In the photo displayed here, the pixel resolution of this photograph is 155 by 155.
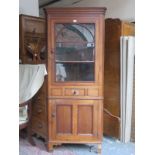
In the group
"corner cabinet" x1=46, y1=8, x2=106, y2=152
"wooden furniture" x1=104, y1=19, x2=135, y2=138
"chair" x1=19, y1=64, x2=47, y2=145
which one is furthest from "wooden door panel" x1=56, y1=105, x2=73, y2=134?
"wooden furniture" x1=104, y1=19, x2=135, y2=138

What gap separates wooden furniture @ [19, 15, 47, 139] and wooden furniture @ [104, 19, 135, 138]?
0.84 m

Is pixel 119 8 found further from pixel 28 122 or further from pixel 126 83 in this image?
pixel 28 122

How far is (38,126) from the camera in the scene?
345 cm

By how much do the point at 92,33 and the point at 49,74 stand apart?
0.66 meters

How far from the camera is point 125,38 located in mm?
3357

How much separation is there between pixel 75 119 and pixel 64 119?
13cm

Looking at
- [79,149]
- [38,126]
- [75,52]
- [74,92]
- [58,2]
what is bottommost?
[79,149]

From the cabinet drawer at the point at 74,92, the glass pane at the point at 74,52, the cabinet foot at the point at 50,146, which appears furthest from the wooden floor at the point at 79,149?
the glass pane at the point at 74,52

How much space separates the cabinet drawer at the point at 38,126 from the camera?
3.33m

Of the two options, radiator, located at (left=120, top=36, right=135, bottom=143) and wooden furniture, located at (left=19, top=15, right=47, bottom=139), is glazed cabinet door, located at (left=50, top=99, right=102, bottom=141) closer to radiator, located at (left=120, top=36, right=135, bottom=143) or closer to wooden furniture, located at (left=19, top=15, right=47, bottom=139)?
wooden furniture, located at (left=19, top=15, right=47, bottom=139)

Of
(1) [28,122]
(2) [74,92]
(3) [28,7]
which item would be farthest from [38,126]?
(3) [28,7]

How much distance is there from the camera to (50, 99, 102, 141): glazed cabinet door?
10.2 ft
